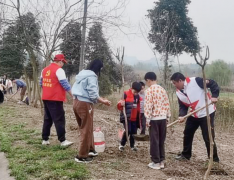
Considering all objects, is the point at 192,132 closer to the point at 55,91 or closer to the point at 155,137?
the point at 155,137

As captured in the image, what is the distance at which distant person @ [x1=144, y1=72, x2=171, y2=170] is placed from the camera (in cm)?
471

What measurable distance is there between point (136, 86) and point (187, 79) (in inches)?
39.0

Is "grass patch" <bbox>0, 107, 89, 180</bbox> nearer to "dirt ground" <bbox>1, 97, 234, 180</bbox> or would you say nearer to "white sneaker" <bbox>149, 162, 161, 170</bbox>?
"dirt ground" <bbox>1, 97, 234, 180</bbox>

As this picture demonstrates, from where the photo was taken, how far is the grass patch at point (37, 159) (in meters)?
4.16

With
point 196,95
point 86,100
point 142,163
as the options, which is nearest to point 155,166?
point 142,163

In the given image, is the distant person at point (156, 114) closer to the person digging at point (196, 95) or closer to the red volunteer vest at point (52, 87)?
the person digging at point (196, 95)

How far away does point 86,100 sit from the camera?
468 cm

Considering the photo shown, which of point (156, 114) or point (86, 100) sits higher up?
point (86, 100)

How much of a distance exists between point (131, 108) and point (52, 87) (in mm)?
1583

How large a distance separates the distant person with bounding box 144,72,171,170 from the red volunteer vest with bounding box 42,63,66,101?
5.68 ft

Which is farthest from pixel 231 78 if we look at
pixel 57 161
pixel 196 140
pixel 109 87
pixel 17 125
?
pixel 57 161

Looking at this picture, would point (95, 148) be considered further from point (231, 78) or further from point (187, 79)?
point (231, 78)

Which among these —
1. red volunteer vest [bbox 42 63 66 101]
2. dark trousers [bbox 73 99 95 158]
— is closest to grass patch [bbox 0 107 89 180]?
dark trousers [bbox 73 99 95 158]

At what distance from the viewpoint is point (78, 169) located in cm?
432
